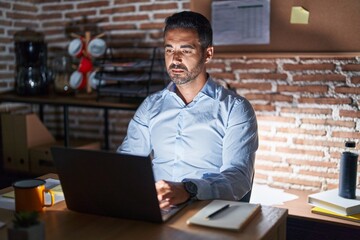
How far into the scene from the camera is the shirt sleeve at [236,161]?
4.82 feet

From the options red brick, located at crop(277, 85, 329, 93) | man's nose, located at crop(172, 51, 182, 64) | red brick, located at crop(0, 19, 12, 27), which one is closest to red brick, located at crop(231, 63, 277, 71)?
red brick, located at crop(277, 85, 329, 93)

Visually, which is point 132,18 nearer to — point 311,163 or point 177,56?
point 177,56

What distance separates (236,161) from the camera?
1675mm

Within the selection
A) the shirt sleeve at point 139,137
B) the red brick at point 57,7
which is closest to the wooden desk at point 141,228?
the shirt sleeve at point 139,137

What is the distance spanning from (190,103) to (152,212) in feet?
2.74

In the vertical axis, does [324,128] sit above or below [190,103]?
below

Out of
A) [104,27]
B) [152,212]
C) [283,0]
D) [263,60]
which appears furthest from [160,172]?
[104,27]

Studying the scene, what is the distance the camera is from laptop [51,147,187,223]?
3.74 feet

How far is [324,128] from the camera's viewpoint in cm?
240

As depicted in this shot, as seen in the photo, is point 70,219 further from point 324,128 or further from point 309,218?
point 324,128

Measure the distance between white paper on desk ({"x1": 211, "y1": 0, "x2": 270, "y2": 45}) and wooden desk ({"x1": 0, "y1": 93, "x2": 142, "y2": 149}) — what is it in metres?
0.64

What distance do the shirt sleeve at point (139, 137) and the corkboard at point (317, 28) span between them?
0.84 m

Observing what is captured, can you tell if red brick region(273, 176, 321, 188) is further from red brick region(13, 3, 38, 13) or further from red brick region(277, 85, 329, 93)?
red brick region(13, 3, 38, 13)

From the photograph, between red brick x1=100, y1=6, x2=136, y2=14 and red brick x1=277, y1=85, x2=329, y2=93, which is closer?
red brick x1=277, y1=85, x2=329, y2=93
